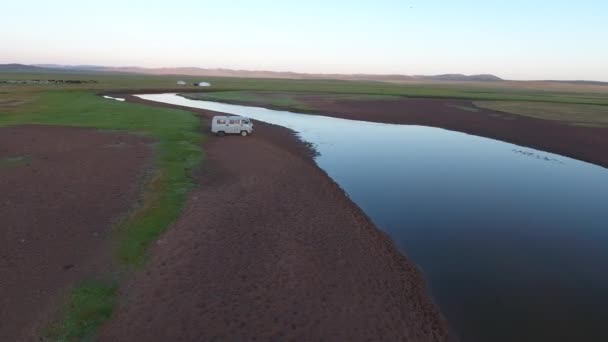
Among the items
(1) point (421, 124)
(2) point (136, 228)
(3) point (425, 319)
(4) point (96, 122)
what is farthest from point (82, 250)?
(1) point (421, 124)

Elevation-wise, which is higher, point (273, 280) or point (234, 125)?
point (234, 125)

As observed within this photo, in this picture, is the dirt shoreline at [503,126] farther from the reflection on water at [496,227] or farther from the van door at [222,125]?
the van door at [222,125]

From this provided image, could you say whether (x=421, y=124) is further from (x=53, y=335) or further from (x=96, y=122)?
(x=53, y=335)

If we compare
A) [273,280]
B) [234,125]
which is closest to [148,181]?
[273,280]

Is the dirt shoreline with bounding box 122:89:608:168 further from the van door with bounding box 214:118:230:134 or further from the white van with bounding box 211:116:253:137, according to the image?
the van door with bounding box 214:118:230:134

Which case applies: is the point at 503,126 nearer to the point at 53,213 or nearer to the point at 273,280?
the point at 273,280

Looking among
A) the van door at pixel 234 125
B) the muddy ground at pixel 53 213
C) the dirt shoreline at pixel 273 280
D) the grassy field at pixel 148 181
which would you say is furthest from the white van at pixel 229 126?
the dirt shoreline at pixel 273 280
